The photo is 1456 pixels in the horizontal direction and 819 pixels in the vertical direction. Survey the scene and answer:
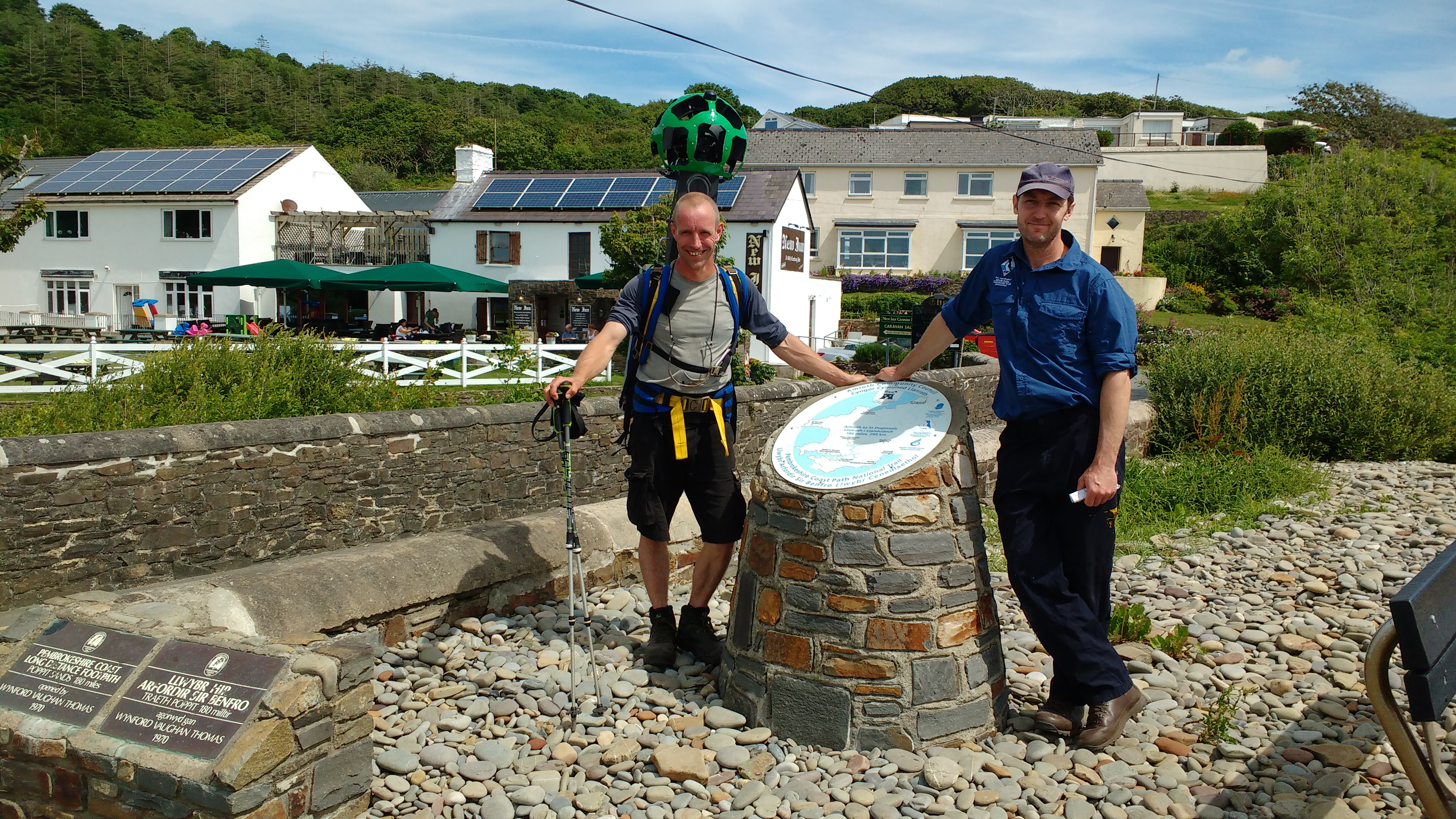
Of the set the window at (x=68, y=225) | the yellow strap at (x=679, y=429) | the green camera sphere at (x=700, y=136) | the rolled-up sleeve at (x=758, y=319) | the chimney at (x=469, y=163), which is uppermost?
the chimney at (x=469, y=163)

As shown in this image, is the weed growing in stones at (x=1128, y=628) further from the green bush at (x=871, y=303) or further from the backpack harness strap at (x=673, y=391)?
the green bush at (x=871, y=303)

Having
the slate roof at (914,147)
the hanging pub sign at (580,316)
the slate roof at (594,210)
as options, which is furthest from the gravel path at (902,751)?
the slate roof at (914,147)

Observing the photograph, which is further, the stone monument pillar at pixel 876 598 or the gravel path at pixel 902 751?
the stone monument pillar at pixel 876 598

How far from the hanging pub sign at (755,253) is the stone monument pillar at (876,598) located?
23.2m

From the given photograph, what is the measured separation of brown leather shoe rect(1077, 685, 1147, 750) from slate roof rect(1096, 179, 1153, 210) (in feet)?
145

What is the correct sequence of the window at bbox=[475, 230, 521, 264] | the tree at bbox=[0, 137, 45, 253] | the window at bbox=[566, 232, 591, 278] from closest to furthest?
the tree at bbox=[0, 137, 45, 253] < the window at bbox=[566, 232, 591, 278] < the window at bbox=[475, 230, 521, 264]

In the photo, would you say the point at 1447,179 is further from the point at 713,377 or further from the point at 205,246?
the point at 205,246

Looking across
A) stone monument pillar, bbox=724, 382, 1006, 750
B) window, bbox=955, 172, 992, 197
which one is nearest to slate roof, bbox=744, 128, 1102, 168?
window, bbox=955, 172, 992, 197

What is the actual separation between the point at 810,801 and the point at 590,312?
24051 millimetres

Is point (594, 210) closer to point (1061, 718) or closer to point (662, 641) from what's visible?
point (662, 641)

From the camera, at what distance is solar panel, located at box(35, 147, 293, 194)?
2984 cm

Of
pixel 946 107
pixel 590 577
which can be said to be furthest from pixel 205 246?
pixel 946 107

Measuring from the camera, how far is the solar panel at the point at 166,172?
97.9ft

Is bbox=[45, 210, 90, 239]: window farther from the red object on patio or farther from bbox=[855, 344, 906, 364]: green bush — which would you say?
the red object on patio
